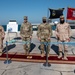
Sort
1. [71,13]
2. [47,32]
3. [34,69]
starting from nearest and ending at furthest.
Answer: [34,69]
[47,32]
[71,13]

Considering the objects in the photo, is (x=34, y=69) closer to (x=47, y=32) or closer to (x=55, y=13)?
(x=47, y=32)

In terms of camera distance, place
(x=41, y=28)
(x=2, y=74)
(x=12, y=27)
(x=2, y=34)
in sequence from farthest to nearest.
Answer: (x=12, y=27)
(x=2, y=34)
(x=41, y=28)
(x=2, y=74)

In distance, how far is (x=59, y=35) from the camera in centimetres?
790

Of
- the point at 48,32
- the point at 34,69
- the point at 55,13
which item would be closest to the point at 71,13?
the point at 55,13

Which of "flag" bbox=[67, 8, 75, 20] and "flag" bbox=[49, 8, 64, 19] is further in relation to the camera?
"flag" bbox=[49, 8, 64, 19]

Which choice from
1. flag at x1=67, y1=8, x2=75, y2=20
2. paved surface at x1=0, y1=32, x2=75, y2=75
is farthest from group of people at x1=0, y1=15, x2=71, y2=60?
flag at x1=67, y1=8, x2=75, y2=20

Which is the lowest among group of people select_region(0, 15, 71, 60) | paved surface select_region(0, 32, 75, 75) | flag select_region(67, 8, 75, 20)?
paved surface select_region(0, 32, 75, 75)

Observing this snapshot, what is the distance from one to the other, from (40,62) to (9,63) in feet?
4.43

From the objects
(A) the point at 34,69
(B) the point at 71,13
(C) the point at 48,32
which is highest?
(B) the point at 71,13

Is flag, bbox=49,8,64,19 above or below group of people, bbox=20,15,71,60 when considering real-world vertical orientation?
above

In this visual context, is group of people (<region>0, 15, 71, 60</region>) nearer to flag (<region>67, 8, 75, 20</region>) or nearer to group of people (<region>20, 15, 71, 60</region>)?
group of people (<region>20, 15, 71, 60</region>)

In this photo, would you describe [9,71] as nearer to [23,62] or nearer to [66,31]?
[23,62]

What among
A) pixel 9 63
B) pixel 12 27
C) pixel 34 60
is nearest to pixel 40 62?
pixel 34 60

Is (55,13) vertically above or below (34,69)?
above
